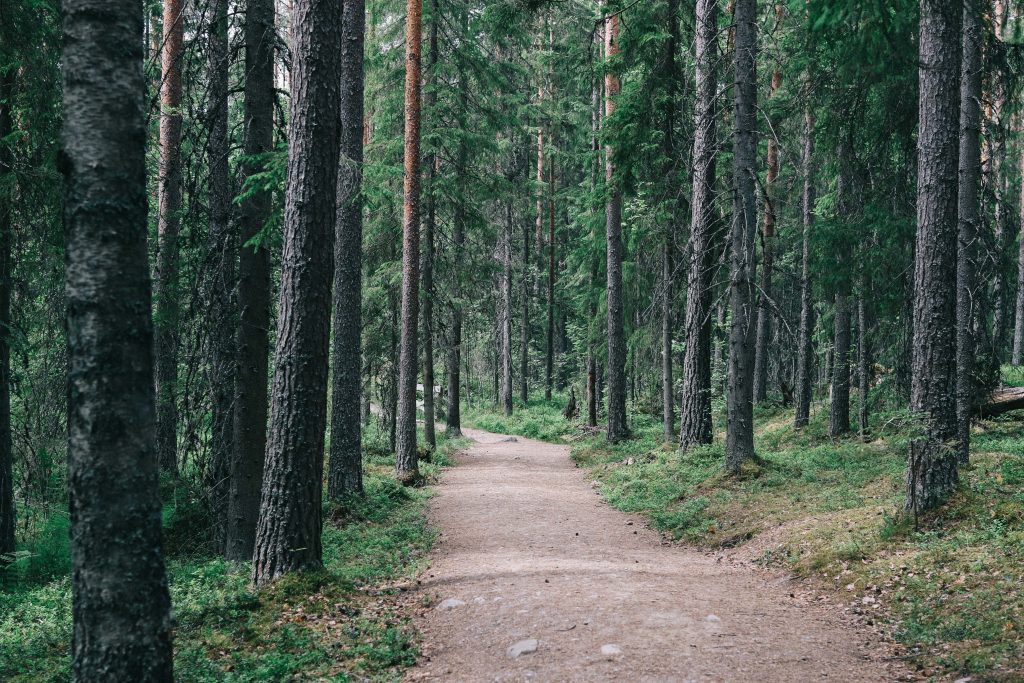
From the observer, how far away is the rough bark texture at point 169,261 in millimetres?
9680

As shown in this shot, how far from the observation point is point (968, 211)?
36.2 ft

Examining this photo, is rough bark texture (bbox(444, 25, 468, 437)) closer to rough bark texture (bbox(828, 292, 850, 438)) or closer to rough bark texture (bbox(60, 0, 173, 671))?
rough bark texture (bbox(828, 292, 850, 438))

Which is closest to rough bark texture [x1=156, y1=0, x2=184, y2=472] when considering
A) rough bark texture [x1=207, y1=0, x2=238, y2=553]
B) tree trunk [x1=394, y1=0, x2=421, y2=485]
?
rough bark texture [x1=207, y1=0, x2=238, y2=553]

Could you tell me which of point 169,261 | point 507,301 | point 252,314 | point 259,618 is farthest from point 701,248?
point 507,301

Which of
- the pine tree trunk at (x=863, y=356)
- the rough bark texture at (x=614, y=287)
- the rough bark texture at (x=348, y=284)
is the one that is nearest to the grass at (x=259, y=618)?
the rough bark texture at (x=348, y=284)

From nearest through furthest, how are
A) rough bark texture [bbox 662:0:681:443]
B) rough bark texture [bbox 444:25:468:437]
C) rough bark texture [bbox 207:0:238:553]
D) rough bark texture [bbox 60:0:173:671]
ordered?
rough bark texture [bbox 60:0:173:671] < rough bark texture [bbox 207:0:238:553] < rough bark texture [bbox 662:0:681:443] < rough bark texture [bbox 444:25:468:437]

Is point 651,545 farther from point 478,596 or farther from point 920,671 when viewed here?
point 920,671

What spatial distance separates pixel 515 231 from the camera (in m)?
35.2

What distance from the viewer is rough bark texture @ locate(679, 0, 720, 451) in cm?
1373

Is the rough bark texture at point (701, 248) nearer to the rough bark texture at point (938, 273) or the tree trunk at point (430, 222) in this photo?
the rough bark texture at point (938, 273)

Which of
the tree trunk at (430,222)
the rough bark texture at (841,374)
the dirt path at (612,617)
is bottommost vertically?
the dirt path at (612,617)

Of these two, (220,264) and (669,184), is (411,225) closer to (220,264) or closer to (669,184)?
(669,184)

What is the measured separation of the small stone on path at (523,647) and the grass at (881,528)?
115 inches

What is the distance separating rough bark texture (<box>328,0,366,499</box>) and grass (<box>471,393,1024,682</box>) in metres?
5.04
